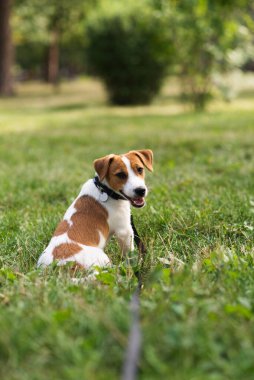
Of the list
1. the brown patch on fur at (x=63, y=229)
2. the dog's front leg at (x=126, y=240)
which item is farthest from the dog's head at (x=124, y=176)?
the brown patch on fur at (x=63, y=229)

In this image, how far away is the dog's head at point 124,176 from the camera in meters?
3.97

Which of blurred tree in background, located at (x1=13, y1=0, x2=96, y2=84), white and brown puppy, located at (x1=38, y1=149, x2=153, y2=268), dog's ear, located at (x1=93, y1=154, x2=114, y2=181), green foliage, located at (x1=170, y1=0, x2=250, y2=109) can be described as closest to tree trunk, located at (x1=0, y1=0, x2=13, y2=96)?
blurred tree in background, located at (x1=13, y1=0, x2=96, y2=84)

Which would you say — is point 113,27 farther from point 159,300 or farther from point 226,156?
point 159,300

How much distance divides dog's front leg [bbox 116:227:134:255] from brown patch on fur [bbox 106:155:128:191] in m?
0.36

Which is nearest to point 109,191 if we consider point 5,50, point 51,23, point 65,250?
point 65,250

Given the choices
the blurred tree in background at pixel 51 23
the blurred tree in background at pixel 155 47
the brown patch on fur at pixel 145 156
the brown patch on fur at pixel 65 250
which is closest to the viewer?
the brown patch on fur at pixel 65 250

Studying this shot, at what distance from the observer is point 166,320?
2602 mm

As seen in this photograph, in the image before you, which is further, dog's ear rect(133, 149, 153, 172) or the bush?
the bush

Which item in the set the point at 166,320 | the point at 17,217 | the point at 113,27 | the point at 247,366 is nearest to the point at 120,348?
the point at 166,320

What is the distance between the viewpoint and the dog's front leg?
4203 millimetres

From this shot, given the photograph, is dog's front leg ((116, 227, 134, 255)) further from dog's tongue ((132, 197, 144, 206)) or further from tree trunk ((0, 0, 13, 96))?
tree trunk ((0, 0, 13, 96))

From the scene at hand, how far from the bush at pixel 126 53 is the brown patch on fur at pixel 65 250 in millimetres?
15945

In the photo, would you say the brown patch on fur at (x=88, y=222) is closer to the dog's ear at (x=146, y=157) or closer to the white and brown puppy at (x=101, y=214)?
the white and brown puppy at (x=101, y=214)

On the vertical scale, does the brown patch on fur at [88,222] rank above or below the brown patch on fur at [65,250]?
above
